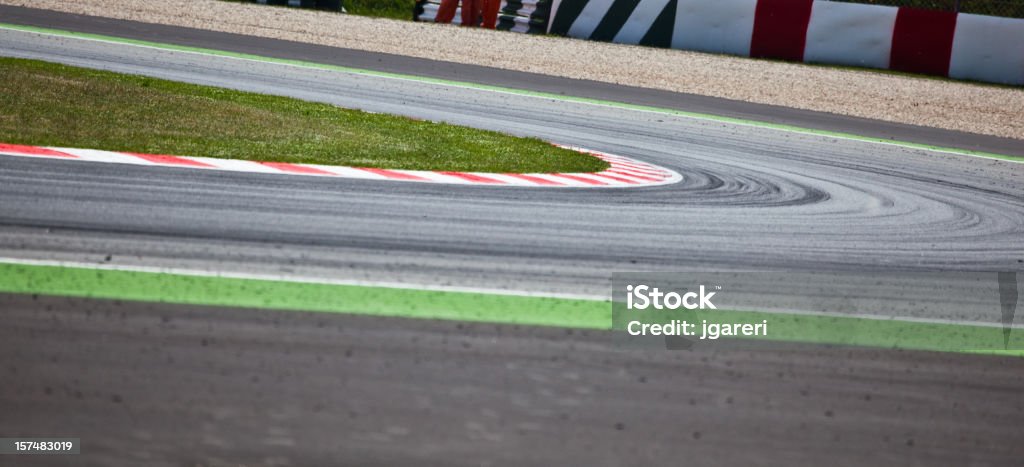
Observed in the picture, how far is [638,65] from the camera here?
1761 cm

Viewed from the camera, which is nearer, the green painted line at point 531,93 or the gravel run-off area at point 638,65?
the green painted line at point 531,93

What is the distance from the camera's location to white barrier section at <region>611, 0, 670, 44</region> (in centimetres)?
2038

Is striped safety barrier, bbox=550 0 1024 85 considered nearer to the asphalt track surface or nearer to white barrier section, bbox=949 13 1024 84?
white barrier section, bbox=949 13 1024 84

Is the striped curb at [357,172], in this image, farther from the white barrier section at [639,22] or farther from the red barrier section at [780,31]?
the white barrier section at [639,22]

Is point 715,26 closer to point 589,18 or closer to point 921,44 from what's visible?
point 589,18

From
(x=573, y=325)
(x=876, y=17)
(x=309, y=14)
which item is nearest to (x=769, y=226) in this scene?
(x=573, y=325)

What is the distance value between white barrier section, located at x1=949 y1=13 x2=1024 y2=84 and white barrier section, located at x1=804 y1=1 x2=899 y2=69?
3.36 ft

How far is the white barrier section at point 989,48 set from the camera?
1852cm

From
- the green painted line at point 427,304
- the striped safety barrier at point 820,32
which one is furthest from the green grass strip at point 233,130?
the striped safety barrier at point 820,32

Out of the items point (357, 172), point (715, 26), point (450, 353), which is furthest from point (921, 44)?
point (450, 353)

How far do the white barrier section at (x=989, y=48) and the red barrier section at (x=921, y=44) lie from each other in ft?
0.54

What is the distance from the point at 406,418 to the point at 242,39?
13.9 metres

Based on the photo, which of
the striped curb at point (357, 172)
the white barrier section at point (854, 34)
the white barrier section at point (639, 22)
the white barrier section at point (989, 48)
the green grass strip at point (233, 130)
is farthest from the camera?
the white barrier section at point (639, 22)

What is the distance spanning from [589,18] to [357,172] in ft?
44.5
